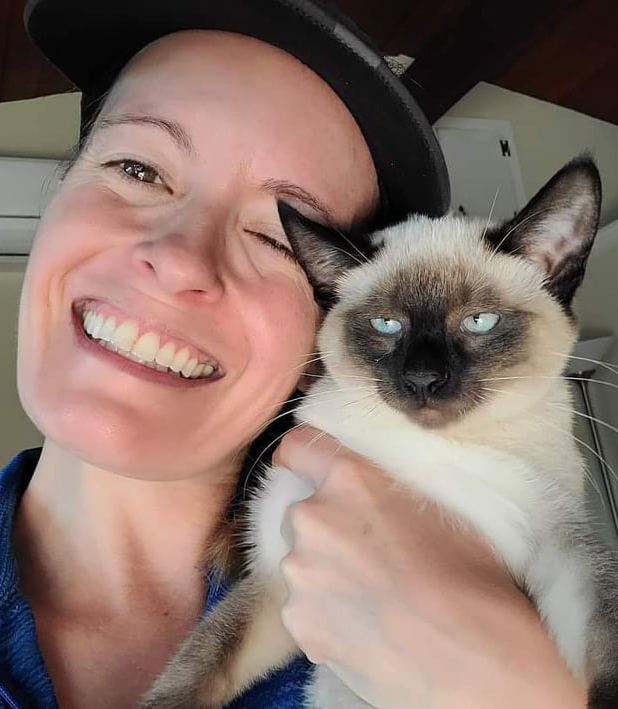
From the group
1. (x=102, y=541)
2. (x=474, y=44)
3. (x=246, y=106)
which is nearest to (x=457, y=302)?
(x=246, y=106)

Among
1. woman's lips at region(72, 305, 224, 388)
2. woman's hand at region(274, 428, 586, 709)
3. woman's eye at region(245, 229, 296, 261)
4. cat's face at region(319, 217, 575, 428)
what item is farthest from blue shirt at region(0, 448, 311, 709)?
woman's eye at region(245, 229, 296, 261)

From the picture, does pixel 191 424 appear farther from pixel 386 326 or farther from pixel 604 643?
pixel 604 643

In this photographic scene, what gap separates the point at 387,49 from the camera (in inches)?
117

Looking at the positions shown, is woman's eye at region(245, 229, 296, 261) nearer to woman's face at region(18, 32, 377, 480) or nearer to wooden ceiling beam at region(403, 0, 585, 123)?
woman's face at region(18, 32, 377, 480)

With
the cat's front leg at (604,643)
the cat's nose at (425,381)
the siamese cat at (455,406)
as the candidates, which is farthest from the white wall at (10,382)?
the cat's front leg at (604,643)

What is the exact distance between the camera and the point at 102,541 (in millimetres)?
1191

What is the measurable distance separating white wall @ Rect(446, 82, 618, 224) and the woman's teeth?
2.93 metres

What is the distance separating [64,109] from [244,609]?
2.42 metres

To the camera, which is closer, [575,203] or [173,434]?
[173,434]

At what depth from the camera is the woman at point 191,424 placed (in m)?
0.95

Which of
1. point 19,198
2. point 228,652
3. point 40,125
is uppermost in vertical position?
point 228,652

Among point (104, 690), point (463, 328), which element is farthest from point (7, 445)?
point (463, 328)

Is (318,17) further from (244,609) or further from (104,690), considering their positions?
(104,690)

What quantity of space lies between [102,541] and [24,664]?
0.24 meters
